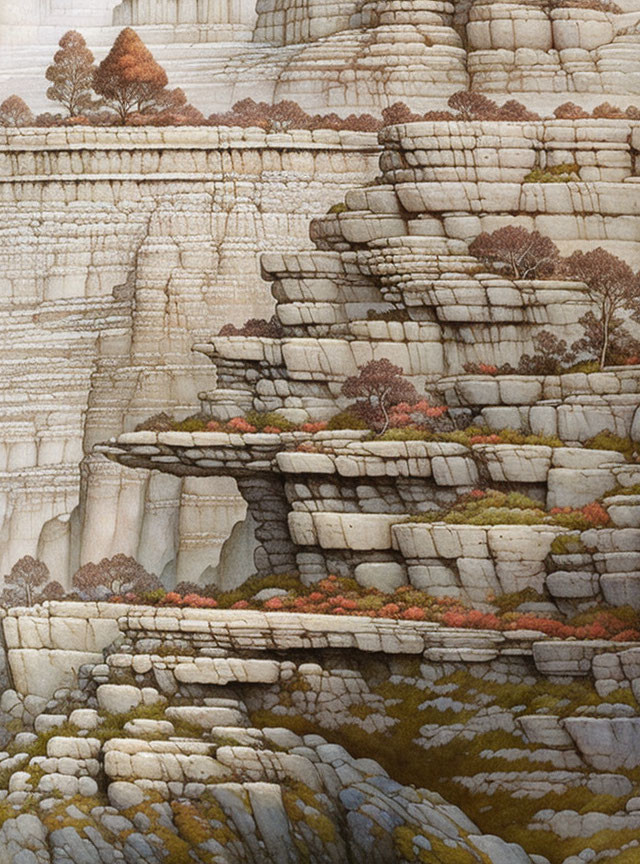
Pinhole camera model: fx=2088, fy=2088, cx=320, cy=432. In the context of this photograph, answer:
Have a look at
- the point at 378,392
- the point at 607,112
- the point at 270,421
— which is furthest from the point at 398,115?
the point at 270,421

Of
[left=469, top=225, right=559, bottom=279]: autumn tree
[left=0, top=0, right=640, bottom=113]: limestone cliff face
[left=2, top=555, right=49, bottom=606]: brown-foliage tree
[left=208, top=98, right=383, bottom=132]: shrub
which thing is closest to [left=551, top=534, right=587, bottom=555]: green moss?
[left=469, top=225, right=559, bottom=279]: autumn tree

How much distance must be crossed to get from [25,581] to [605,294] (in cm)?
1249

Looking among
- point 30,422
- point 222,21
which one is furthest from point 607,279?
point 222,21

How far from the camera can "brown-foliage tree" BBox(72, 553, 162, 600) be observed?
3947 centimetres

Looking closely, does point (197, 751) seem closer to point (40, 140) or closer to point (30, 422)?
point (30, 422)

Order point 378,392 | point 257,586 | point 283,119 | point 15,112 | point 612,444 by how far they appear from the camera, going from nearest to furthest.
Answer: point 612,444, point 257,586, point 378,392, point 283,119, point 15,112

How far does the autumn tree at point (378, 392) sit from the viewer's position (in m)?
39.7

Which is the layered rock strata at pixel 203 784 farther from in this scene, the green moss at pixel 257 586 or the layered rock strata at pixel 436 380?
the layered rock strata at pixel 436 380

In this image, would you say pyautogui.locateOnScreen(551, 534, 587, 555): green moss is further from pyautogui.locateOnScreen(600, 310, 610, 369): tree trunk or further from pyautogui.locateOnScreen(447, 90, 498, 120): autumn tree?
pyautogui.locateOnScreen(447, 90, 498, 120): autumn tree

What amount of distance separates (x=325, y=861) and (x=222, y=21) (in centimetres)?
2433

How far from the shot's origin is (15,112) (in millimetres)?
47500

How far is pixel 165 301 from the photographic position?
4269 cm

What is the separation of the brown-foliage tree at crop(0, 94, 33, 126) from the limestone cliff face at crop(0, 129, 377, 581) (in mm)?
2666

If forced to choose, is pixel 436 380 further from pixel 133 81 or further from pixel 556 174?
pixel 133 81
